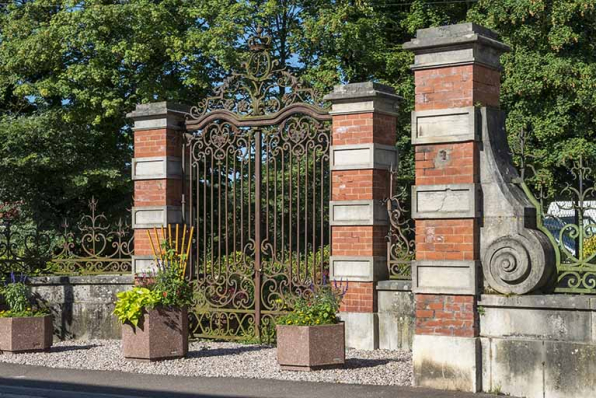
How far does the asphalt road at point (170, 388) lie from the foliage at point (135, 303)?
733 mm

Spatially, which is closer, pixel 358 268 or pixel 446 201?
pixel 446 201

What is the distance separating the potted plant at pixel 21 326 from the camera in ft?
41.5

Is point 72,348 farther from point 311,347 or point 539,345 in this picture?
point 539,345

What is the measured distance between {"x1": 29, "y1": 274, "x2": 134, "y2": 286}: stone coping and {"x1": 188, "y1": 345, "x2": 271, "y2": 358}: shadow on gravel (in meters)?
1.88

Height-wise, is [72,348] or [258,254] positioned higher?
[258,254]

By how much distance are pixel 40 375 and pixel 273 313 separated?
3235 millimetres

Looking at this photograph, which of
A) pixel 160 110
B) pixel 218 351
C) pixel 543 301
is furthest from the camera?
pixel 160 110

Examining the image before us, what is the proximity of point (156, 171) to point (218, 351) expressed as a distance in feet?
9.27

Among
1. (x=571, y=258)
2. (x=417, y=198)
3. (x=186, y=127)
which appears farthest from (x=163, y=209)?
(x=571, y=258)

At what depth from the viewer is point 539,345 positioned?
29.3 ft

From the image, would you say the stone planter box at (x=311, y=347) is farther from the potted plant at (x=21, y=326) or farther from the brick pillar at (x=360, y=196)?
the potted plant at (x=21, y=326)

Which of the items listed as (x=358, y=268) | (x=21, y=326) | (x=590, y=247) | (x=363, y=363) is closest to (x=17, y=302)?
(x=21, y=326)

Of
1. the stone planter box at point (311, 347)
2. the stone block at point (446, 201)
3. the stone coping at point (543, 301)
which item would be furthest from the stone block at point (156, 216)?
the stone coping at point (543, 301)

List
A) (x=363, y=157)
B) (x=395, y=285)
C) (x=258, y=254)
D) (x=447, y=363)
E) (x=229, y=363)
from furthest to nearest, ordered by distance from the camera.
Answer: (x=258, y=254)
(x=363, y=157)
(x=395, y=285)
(x=229, y=363)
(x=447, y=363)
